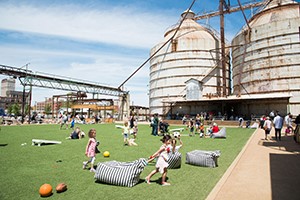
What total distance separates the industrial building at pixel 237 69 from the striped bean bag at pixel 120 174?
30.4 meters

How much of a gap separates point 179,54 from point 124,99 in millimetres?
17266

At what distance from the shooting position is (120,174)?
17.7 ft

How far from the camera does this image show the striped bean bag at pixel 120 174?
5371mm

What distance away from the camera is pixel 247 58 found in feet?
127

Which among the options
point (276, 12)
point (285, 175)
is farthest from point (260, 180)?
point (276, 12)

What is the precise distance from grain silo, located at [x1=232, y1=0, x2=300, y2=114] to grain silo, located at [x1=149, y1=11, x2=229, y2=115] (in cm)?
512

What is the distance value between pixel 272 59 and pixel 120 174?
124 feet

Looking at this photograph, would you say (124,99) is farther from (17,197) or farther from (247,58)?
(17,197)

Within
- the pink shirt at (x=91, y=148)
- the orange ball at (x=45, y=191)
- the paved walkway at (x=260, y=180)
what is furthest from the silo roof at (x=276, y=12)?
the orange ball at (x=45, y=191)

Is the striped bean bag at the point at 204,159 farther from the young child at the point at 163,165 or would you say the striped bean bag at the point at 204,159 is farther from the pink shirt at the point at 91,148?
the pink shirt at the point at 91,148

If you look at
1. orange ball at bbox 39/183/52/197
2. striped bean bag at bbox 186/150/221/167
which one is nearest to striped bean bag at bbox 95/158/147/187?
orange ball at bbox 39/183/52/197

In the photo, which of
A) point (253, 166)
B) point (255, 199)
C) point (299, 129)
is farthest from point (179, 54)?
point (255, 199)

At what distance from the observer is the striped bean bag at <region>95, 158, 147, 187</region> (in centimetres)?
537

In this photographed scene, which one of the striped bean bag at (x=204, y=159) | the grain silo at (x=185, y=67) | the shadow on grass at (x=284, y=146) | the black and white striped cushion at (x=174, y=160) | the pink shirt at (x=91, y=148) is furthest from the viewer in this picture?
the grain silo at (x=185, y=67)
